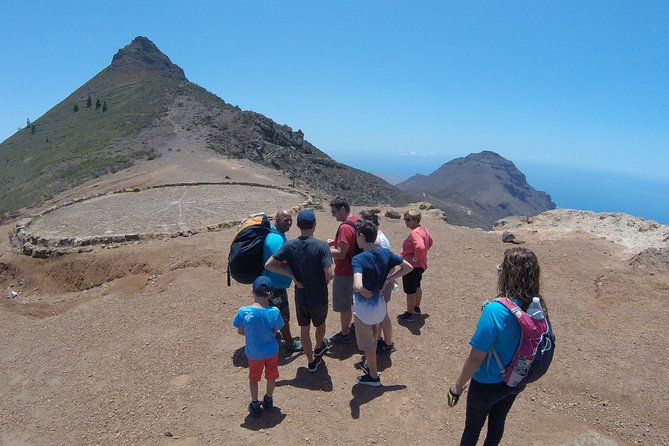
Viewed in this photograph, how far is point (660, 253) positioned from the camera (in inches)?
371

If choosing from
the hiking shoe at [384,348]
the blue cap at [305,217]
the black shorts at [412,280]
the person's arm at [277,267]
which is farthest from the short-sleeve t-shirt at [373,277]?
the black shorts at [412,280]

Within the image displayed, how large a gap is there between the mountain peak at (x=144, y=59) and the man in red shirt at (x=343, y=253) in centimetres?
8693

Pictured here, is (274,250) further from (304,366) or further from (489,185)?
(489,185)

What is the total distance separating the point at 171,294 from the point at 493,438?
7.09m

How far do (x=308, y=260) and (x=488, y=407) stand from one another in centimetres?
258

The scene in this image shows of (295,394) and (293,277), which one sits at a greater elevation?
(293,277)

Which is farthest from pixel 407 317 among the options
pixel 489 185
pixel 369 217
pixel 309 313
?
pixel 489 185

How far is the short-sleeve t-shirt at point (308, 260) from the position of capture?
17.3 feet

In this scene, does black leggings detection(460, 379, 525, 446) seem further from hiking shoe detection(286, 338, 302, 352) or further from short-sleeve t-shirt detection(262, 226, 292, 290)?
hiking shoe detection(286, 338, 302, 352)

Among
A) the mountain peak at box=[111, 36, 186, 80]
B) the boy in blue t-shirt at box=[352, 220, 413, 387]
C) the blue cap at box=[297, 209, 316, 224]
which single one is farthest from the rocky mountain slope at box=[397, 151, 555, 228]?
the blue cap at box=[297, 209, 316, 224]

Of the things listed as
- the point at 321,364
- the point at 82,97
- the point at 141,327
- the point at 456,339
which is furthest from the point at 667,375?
the point at 82,97

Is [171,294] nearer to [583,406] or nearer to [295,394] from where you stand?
[295,394]

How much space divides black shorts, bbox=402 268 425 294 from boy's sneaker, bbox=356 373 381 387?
6.23 ft

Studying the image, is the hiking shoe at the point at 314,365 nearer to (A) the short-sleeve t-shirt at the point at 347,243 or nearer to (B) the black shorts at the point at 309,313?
(B) the black shorts at the point at 309,313
